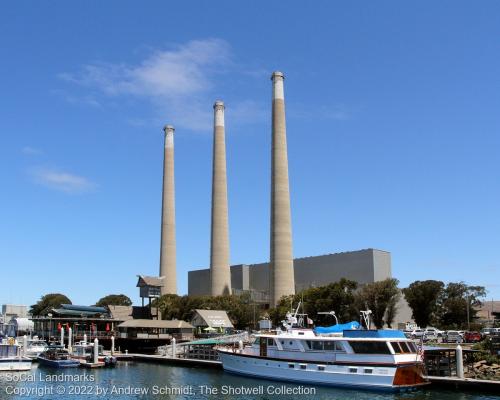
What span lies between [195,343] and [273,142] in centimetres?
5988

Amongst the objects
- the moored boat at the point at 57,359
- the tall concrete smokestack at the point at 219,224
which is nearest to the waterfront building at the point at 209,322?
the moored boat at the point at 57,359

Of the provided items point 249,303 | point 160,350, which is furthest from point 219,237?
point 160,350

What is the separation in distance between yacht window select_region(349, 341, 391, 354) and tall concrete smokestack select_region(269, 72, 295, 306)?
230 feet

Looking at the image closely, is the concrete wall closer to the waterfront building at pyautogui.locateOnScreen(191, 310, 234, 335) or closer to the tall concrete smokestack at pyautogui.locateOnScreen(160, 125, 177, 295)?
the tall concrete smokestack at pyautogui.locateOnScreen(160, 125, 177, 295)

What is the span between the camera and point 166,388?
50.7 meters

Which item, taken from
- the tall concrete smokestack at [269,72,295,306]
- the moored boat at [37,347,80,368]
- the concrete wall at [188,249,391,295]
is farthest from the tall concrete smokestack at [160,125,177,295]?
the moored boat at [37,347,80,368]

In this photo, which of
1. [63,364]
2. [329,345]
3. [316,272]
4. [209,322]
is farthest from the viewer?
[316,272]

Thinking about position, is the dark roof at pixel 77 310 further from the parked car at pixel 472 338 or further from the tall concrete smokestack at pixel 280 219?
the parked car at pixel 472 338

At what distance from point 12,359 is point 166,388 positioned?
22.6 meters

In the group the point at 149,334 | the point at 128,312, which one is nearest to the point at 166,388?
the point at 149,334

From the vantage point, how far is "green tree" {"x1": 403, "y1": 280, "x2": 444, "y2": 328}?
111125 millimetres

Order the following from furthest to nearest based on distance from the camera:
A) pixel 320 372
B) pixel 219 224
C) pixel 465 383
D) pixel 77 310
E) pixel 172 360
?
Answer: pixel 219 224
pixel 77 310
pixel 172 360
pixel 320 372
pixel 465 383

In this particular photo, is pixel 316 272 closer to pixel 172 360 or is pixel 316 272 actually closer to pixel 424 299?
pixel 424 299

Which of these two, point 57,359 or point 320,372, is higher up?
point 320,372
